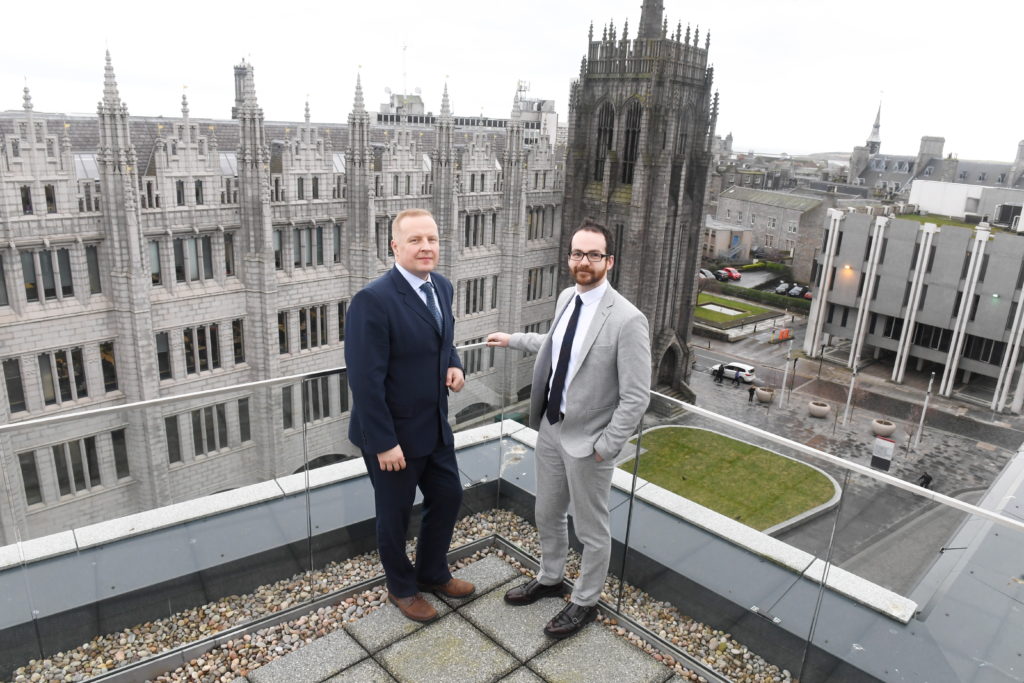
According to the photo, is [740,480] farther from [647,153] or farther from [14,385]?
[647,153]

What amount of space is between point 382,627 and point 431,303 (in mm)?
3175

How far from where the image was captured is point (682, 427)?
29.1ft

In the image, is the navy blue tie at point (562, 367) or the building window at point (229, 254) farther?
the building window at point (229, 254)

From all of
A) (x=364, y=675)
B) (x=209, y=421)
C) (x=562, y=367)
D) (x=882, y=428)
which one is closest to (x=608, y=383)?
(x=562, y=367)

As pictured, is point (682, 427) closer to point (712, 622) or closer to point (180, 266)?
point (712, 622)

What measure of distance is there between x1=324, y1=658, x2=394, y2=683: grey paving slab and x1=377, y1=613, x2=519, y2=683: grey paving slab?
0.07m

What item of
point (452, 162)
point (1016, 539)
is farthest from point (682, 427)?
point (452, 162)

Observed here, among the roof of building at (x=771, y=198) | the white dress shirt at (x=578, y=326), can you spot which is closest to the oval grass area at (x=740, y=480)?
the white dress shirt at (x=578, y=326)

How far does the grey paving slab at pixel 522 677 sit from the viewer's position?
6.42 metres

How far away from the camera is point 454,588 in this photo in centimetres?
746

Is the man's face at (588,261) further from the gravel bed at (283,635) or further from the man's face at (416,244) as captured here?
the gravel bed at (283,635)

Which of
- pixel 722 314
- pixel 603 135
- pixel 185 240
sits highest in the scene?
pixel 603 135

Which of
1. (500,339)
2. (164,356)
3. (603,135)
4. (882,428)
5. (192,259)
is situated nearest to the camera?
(500,339)

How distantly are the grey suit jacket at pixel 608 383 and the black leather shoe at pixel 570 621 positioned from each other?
1.67 m
